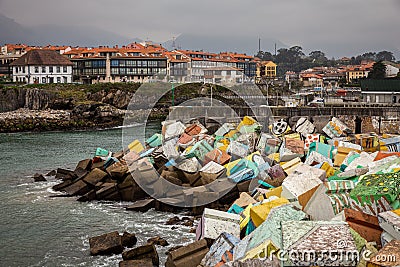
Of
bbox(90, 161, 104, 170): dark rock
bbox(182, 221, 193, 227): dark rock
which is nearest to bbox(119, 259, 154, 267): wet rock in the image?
bbox(182, 221, 193, 227): dark rock

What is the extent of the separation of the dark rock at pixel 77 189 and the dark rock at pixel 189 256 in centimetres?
724

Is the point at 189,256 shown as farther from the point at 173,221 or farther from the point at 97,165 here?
the point at 97,165

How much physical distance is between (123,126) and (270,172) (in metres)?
28.2

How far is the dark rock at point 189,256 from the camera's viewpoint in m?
7.18

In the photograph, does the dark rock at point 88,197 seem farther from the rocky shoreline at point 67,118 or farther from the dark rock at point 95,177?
the rocky shoreline at point 67,118

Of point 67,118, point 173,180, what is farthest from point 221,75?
point 173,180

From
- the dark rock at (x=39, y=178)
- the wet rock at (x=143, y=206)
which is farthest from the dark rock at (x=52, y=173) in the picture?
the wet rock at (x=143, y=206)

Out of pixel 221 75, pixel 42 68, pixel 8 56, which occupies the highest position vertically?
pixel 8 56

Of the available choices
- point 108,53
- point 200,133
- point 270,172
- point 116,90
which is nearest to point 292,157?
point 270,172

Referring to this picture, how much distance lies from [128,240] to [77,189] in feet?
16.7

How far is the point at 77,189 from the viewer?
14102 mm

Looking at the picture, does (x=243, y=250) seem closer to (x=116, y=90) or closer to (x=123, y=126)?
(x=123, y=126)

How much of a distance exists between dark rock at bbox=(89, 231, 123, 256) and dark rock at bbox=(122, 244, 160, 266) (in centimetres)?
81

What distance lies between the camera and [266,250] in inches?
234
